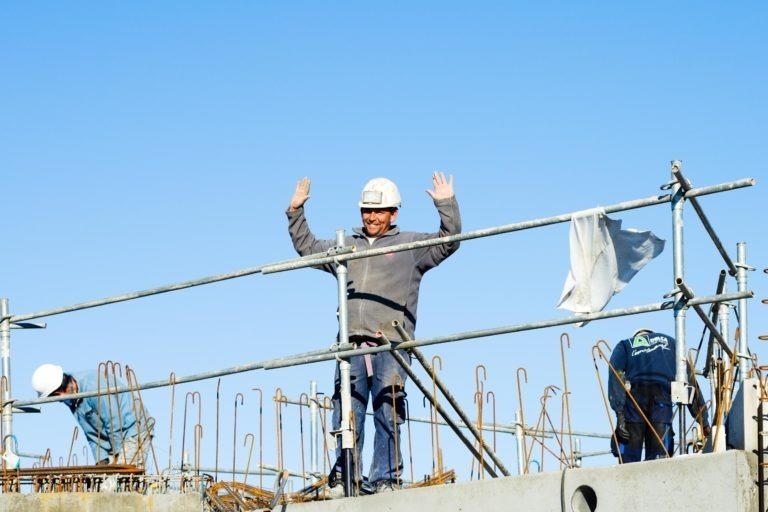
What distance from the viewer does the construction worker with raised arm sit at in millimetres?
9930

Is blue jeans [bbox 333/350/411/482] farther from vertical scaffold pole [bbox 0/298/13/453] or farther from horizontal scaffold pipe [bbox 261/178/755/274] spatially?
vertical scaffold pole [bbox 0/298/13/453]

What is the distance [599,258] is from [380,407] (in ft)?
6.56

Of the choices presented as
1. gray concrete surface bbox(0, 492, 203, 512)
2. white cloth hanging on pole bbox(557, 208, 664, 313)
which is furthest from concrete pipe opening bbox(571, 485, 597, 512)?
gray concrete surface bbox(0, 492, 203, 512)

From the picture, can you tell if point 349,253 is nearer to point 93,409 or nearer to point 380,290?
point 380,290

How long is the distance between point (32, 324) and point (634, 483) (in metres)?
5.86

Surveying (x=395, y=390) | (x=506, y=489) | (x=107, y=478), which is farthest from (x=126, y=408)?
(x=506, y=489)

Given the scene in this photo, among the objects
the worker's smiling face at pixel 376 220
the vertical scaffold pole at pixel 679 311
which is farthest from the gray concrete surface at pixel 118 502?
the vertical scaffold pole at pixel 679 311

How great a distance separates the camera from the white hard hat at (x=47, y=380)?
12820 mm

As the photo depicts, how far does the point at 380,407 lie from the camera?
10.1 m

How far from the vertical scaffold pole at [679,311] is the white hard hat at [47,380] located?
6.35m

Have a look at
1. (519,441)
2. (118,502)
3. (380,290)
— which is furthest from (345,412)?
(519,441)

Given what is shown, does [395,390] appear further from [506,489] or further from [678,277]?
[678,277]

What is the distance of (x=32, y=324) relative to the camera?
12062 mm

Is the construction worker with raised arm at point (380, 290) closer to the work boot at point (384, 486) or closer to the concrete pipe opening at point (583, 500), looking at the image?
the work boot at point (384, 486)
